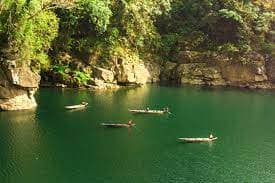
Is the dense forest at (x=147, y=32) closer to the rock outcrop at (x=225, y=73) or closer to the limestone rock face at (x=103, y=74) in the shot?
the rock outcrop at (x=225, y=73)

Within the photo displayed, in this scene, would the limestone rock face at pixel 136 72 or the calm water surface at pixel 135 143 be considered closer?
the calm water surface at pixel 135 143

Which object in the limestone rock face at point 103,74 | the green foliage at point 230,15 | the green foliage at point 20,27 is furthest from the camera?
the green foliage at point 230,15

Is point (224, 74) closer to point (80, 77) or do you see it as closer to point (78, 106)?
point (80, 77)

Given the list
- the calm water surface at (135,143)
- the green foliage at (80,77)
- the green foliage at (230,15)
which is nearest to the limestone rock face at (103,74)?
the green foliage at (80,77)

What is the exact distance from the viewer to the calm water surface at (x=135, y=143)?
37719 millimetres

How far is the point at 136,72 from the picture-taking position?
82.8 meters

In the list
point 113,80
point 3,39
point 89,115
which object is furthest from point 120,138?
point 113,80

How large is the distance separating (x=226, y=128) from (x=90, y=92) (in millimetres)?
24691

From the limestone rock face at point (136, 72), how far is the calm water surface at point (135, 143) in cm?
1276

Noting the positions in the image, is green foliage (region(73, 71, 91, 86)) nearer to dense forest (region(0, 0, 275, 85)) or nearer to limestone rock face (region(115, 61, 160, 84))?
dense forest (region(0, 0, 275, 85))

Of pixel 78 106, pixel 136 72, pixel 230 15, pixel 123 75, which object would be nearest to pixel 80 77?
pixel 123 75

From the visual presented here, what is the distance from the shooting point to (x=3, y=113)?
5438 centimetres

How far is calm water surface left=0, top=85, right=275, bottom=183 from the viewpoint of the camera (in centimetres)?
3772

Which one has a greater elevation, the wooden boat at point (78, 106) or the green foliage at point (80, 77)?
the green foliage at point (80, 77)
